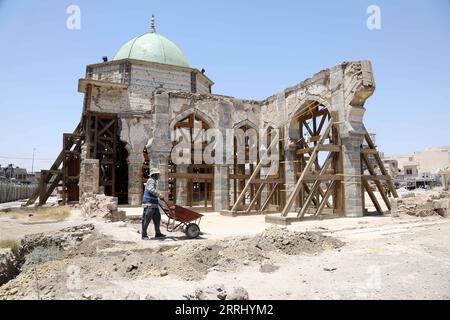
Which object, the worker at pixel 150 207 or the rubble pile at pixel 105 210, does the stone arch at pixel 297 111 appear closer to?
the rubble pile at pixel 105 210

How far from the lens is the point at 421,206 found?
999 cm

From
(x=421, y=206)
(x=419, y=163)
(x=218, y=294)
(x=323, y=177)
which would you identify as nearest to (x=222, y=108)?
(x=323, y=177)

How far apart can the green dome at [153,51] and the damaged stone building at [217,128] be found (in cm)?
9

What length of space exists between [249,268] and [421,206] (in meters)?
7.72

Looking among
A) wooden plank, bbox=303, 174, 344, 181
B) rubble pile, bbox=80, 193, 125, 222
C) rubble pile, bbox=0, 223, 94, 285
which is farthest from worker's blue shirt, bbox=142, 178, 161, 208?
wooden plank, bbox=303, 174, 344, 181

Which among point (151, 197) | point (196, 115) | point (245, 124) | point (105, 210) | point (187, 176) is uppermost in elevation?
point (196, 115)

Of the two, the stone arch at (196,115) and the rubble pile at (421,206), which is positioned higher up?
the stone arch at (196,115)

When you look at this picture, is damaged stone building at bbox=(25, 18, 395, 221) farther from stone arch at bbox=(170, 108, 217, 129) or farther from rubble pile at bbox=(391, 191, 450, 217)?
rubble pile at bbox=(391, 191, 450, 217)

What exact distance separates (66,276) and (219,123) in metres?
13.0

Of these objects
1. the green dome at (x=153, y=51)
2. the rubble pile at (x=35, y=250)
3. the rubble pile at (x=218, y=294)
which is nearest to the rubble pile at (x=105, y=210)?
the rubble pile at (x=35, y=250)

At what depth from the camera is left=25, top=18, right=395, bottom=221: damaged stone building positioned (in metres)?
11.5

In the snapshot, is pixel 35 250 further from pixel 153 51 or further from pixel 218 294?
pixel 153 51

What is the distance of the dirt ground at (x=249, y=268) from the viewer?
3.73 metres
